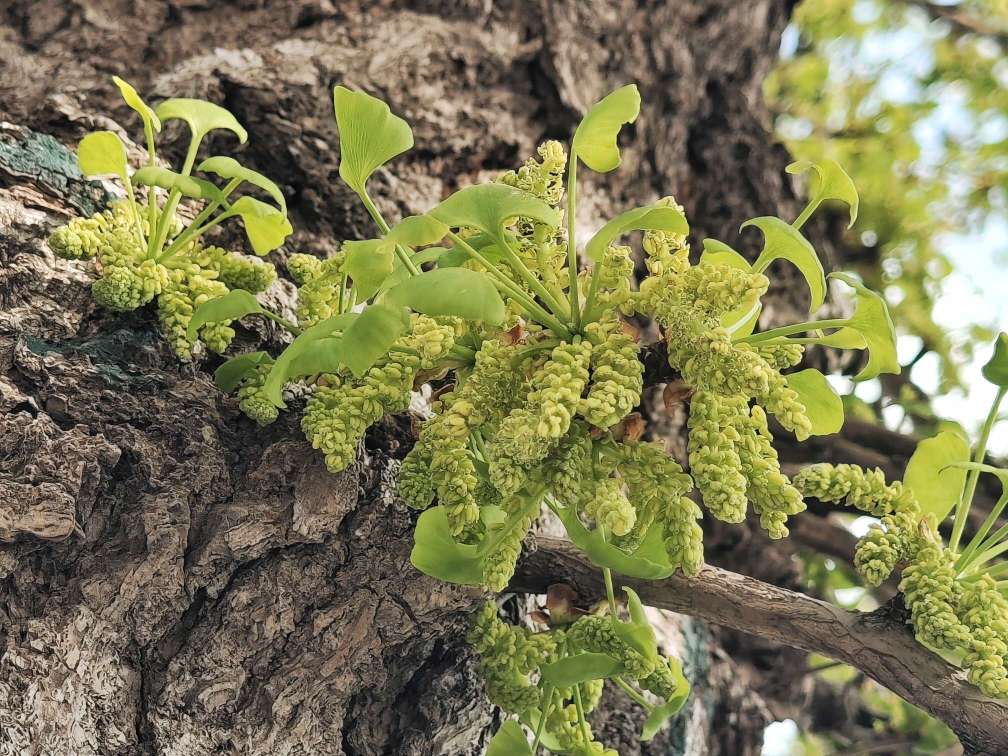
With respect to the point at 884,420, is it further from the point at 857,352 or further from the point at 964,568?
the point at 964,568

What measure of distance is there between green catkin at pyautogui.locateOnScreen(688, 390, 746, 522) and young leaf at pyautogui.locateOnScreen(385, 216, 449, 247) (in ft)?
0.94

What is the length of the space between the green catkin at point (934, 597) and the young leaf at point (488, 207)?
0.57 meters

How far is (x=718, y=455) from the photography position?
2.53ft

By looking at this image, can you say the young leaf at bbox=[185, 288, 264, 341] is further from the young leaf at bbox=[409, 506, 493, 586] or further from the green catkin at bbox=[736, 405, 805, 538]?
the green catkin at bbox=[736, 405, 805, 538]

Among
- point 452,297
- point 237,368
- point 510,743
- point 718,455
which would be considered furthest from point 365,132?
point 510,743

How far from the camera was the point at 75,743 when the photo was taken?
0.92 metres

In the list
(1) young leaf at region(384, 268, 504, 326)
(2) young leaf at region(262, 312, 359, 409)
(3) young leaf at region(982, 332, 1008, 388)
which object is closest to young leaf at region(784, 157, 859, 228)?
(3) young leaf at region(982, 332, 1008, 388)

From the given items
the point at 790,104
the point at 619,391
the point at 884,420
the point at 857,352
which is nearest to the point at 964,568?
the point at 619,391

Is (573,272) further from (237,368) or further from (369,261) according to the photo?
(237,368)

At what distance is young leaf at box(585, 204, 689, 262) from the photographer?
76 centimetres

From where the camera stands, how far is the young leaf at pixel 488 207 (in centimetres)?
77

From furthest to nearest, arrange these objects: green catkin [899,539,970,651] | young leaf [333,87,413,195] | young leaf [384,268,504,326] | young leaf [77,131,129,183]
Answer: young leaf [77,131,129,183]
green catkin [899,539,970,651]
young leaf [333,87,413,195]
young leaf [384,268,504,326]

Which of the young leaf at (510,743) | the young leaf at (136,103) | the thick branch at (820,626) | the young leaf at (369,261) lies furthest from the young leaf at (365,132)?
the young leaf at (510,743)

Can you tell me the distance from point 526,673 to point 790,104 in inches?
120
